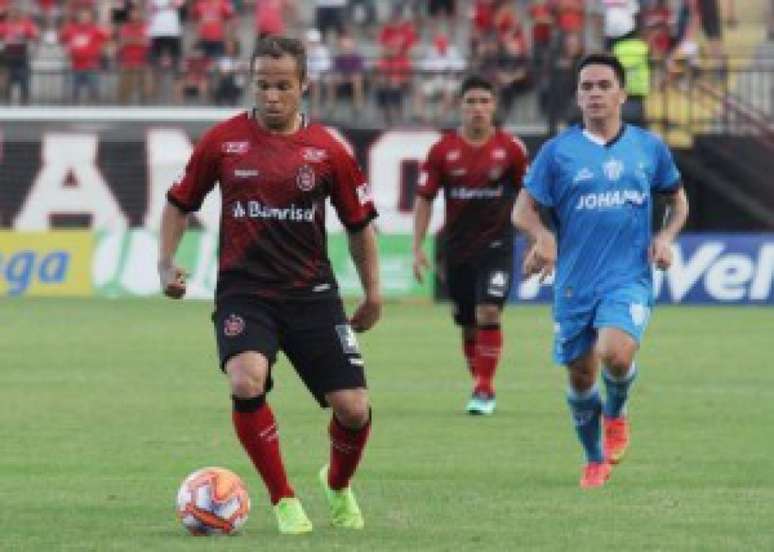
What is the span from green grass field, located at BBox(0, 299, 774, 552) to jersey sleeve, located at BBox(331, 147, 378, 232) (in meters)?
1.39

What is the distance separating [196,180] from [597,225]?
2845 millimetres

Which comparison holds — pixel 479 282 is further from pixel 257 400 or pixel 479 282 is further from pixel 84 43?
pixel 84 43

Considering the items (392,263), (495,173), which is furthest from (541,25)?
(495,173)

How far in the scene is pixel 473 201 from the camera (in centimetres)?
1928

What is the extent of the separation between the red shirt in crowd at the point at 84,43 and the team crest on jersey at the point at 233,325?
84.1 feet

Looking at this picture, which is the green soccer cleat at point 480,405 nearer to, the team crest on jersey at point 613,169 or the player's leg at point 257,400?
the team crest on jersey at point 613,169

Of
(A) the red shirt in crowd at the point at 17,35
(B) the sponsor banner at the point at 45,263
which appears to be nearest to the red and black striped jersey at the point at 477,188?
(B) the sponsor banner at the point at 45,263

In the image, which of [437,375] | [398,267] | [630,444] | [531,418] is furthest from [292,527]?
[398,267]

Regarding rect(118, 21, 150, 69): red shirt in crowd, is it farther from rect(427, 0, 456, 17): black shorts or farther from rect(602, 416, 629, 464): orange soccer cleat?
rect(602, 416, 629, 464): orange soccer cleat

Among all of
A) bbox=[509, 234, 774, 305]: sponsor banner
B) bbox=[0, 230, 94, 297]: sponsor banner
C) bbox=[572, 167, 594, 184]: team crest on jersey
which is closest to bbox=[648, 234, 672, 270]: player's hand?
bbox=[572, 167, 594, 184]: team crest on jersey

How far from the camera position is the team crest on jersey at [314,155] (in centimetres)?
1103

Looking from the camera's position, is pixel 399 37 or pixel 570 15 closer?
pixel 570 15

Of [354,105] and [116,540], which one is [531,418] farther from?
[354,105]

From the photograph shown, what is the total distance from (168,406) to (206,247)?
14.7m
